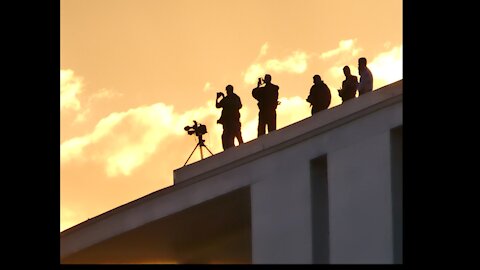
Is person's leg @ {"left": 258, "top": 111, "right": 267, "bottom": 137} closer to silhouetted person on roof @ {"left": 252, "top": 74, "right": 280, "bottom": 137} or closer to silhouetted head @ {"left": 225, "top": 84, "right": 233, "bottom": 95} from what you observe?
silhouetted person on roof @ {"left": 252, "top": 74, "right": 280, "bottom": 137}

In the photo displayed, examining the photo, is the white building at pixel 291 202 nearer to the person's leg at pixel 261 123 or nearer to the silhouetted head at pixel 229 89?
the person's leg at pixel 261 123

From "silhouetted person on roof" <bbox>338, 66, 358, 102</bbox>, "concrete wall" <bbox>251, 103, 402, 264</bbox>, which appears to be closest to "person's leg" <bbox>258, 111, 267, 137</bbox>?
"concrete wall" <bbox>251, 103, 402, 264</bbox>

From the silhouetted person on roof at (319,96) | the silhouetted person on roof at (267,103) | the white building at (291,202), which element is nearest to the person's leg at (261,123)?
the silhouetted person on roof at (267,103)

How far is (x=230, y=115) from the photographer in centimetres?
3631

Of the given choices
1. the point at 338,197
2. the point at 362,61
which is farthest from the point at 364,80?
the point at 338,197

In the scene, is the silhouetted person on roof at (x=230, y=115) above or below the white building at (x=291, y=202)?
above

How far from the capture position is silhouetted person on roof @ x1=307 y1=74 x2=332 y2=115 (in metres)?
36.3

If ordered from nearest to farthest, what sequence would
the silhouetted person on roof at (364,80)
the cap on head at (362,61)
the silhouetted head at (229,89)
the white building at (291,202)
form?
1. the white building at (291,202)
2. the cap on head at (362,61)
3. the silhouetted person on roof at (364,80)
4. the silhouetted head at (229,89)

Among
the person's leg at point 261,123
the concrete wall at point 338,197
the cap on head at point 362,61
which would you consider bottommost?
the concrete wall at point 338,197

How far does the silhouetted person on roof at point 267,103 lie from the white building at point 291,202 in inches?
19.9

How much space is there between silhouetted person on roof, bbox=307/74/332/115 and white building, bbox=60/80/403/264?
85 cm

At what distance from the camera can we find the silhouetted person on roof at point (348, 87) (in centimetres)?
3616
